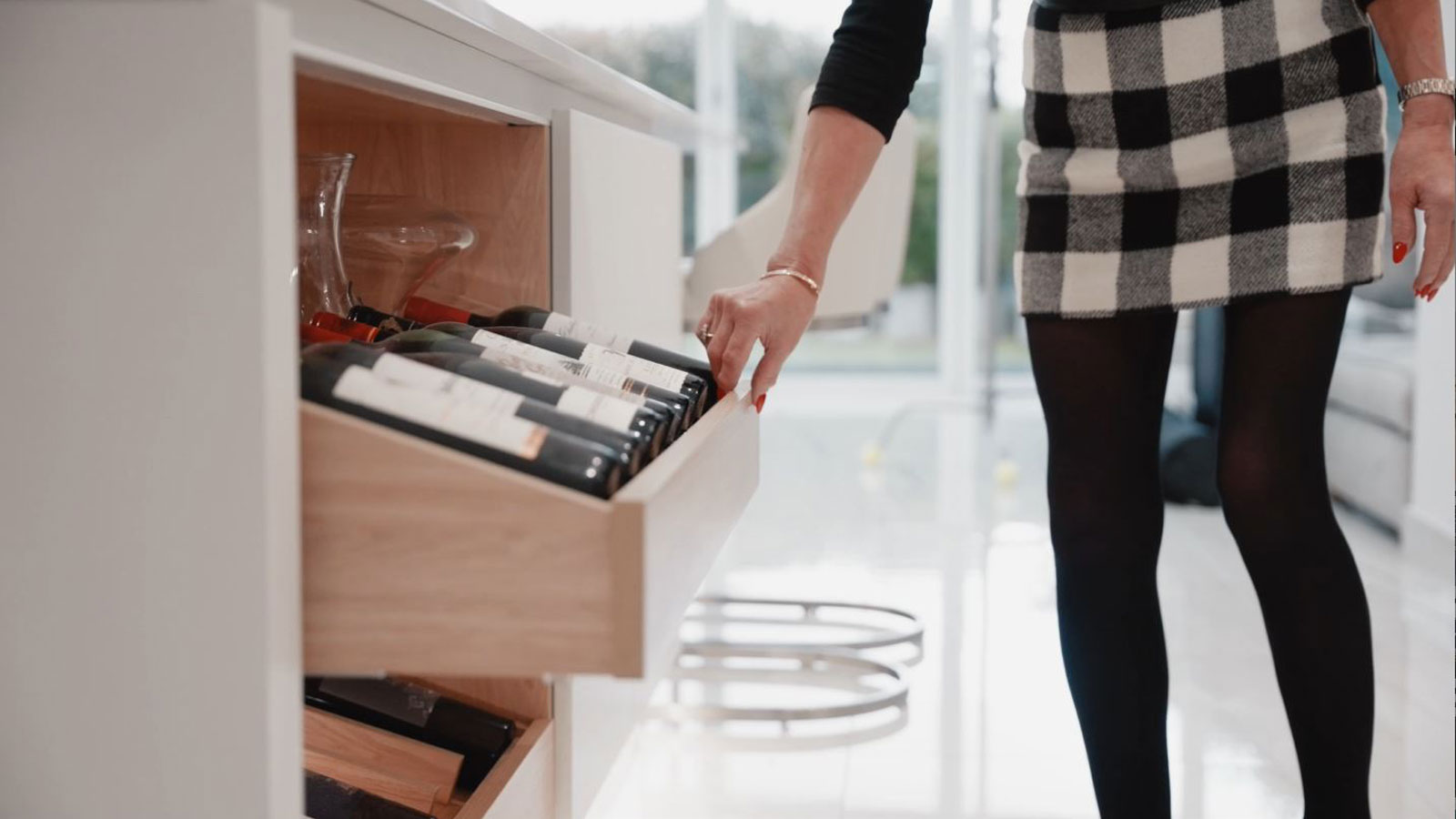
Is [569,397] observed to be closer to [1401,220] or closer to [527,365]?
[527,365]

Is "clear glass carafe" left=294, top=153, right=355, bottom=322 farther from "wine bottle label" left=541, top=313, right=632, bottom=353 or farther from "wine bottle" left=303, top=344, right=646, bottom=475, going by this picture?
"wine bottle" left=303, top=344, right=646, bottom=475

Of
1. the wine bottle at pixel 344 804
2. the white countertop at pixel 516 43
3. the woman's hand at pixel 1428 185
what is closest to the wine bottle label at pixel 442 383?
the white countertop at pixel 516 43

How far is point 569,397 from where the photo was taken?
2.66 feet

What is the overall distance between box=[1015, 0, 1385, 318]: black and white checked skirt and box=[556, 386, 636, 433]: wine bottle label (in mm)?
531

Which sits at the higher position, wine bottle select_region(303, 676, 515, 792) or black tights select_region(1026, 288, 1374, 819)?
black tights select_region(1026, 288, 1374, 819)

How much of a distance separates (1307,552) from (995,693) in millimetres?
953

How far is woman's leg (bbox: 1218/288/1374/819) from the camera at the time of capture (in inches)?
42.6

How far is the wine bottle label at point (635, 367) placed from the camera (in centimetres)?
99

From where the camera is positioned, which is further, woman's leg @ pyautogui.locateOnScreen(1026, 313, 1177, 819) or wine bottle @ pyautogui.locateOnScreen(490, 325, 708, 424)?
woman's leg @ pyautogui.locateOnScreen(1026, 313, 1177, 819)

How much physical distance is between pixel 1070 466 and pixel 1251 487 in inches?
6.2

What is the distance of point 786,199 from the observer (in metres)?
2.57

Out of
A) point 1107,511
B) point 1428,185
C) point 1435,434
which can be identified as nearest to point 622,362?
point 1107,511

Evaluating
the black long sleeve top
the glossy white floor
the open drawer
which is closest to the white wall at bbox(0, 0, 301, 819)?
the open drawer

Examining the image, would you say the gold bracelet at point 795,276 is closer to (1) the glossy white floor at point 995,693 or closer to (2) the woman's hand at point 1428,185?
(2) the woman's hand at point 1428,185
